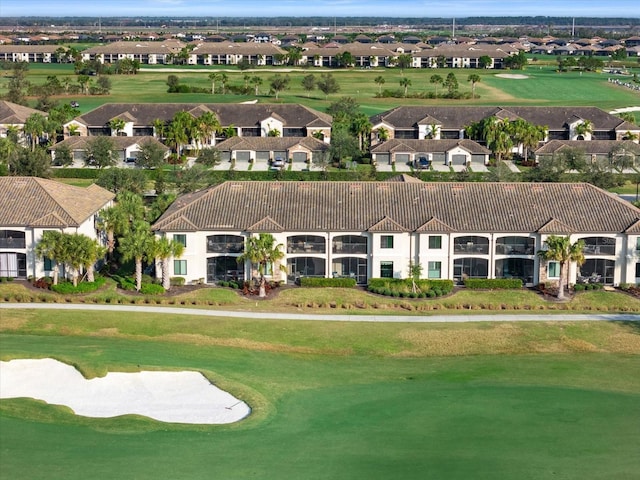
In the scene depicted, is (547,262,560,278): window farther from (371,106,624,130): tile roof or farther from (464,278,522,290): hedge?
(371,106,624,130): tile roof

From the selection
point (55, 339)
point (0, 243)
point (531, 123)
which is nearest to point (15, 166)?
point (0, 243)

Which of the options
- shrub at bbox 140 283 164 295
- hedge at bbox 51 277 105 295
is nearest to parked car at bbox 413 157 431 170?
shrub at bbox 140 283 164 295

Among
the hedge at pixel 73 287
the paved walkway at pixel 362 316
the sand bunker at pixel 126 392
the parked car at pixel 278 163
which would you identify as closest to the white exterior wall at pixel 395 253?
the paved walkway at pixel 362 316

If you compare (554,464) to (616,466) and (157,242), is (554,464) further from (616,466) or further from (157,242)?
(157,242)

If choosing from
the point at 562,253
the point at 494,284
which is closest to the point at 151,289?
the point at 494,284

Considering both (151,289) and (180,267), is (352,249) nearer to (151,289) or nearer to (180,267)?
(180,267)

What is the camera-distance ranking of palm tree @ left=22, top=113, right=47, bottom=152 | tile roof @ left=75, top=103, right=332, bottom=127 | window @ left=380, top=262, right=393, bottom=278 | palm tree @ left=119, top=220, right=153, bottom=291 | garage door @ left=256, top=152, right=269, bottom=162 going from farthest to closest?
tile roof @ left=75, top=103, right=332, bottom=127, palm tree @ left=22, top=113, right=47, bottom=152, garage door @ left=256, top=152, right=269, bottom=162, window @ left=380, top=262, right=393, bottom=278, palm tree @ left=119, top=220, right=153, bottom=291

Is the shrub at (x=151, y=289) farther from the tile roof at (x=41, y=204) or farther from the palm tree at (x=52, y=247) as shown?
the tile roof at (x=41, y=204)
